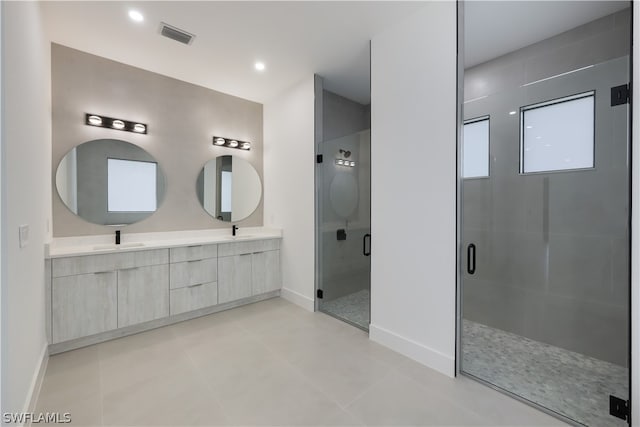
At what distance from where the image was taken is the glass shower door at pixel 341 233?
320 centimetres

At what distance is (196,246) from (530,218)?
3.60 m

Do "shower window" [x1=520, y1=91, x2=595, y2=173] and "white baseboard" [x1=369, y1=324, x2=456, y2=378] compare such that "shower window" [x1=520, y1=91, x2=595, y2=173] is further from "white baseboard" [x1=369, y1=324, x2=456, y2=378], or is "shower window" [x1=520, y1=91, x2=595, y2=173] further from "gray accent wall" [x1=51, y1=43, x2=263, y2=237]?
"gray accent wall" [x1=51, y1=43, x2=263, y2=237]

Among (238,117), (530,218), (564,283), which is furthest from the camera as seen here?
(238,117)

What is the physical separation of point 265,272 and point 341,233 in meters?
1.23

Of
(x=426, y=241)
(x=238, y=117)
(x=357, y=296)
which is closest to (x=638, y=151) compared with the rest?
(x=426, y=241)

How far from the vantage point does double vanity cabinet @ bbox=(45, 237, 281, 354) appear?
2371 millimetres

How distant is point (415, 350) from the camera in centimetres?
229

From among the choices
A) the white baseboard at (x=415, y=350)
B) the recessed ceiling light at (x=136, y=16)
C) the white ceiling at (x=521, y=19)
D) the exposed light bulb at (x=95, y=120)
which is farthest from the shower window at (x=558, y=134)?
the exposed light bulb at (x=95, y=120)

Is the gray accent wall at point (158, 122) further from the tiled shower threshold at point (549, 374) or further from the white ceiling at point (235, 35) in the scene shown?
the tiled shower threshold at point (549, 374)

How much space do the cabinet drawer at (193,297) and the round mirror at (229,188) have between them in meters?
1.04

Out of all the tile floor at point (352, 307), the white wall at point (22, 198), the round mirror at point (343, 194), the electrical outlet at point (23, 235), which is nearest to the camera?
the white wall at point (22, 198)

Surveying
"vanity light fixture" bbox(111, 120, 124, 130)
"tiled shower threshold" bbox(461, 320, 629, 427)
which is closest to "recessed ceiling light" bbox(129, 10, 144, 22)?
"vanity light fixture" bbox(111, 120, 124, 130)

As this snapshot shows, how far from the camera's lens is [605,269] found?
223cm

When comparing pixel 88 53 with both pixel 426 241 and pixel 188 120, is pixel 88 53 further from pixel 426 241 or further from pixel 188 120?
pixel 426 241
